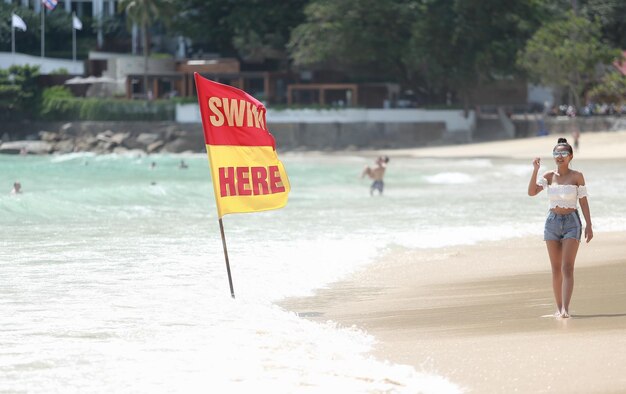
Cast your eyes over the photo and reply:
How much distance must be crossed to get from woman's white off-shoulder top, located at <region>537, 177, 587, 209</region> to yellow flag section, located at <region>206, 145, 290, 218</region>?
3207mm

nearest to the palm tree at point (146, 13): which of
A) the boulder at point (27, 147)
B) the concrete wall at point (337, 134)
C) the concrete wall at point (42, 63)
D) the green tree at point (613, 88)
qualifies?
the concrete wall at point (337, 134)

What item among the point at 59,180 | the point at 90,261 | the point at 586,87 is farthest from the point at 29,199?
the point at 586,87

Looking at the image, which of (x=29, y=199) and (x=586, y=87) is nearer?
(x=29, y=199)

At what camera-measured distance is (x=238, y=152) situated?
14008mm

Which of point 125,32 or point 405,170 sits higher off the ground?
point 125,32

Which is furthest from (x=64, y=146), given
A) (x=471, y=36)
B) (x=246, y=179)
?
(x=246, y=179)

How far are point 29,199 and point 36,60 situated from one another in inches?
2170

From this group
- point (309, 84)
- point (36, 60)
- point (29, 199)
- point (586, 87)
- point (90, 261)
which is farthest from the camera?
point (36, 60)

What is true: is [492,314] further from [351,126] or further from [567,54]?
[351,126]

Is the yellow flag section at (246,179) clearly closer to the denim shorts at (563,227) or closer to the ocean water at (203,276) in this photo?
the ocean water at (203,276)

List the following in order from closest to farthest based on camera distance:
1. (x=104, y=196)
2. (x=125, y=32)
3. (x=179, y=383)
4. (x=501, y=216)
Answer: (x=179, y=383) < (x=501, y=216) < (x=104, y=196) < (x=125, y=32)

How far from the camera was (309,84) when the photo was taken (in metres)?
80.1

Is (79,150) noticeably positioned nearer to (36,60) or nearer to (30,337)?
(36,60)

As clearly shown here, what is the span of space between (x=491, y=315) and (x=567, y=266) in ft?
3.92
